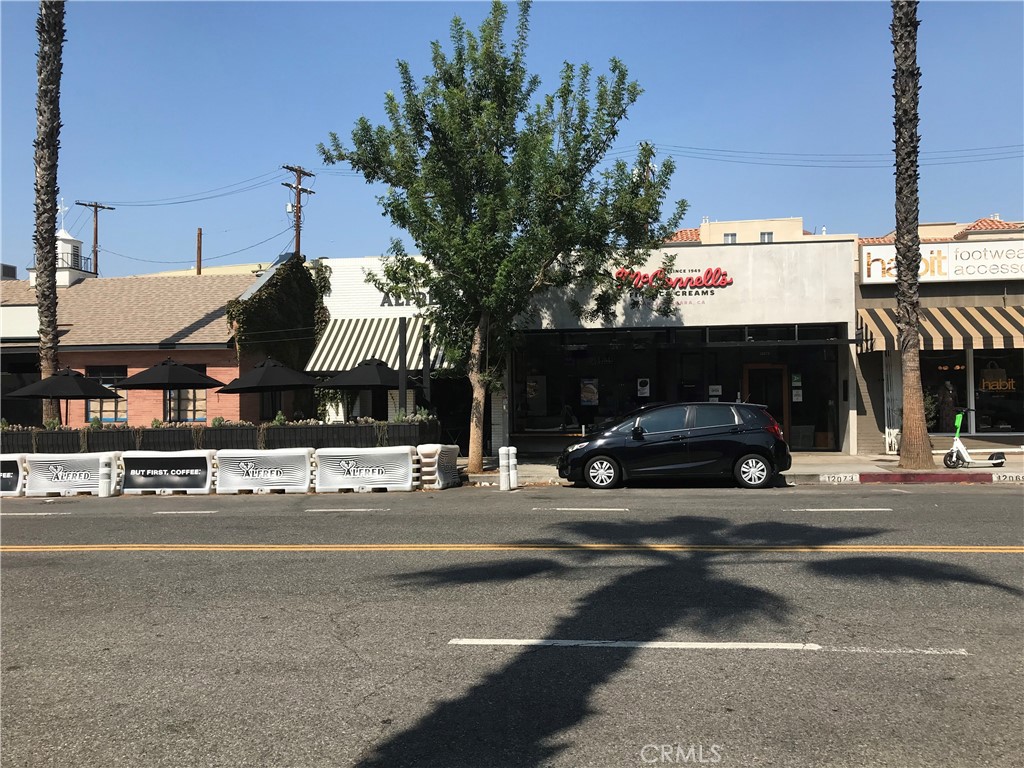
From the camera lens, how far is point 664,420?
48.6 feet

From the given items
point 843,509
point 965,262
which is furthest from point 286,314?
point 965,262

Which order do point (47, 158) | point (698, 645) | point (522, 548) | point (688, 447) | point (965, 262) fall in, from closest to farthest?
point (698, 645), point (522, 548), point (688, 447), point (47, 158), point (965, 262)

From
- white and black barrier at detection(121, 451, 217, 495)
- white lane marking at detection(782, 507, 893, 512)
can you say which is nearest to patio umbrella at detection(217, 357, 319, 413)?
white and black barrier at detection(121, 451, 217, 495)

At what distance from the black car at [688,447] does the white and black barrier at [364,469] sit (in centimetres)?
346

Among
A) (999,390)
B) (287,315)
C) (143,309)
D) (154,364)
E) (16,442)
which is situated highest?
(143,309)

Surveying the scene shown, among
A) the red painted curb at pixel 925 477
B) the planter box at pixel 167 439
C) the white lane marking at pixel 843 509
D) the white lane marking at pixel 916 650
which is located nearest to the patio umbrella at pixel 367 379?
the planter box at pixel 167 439

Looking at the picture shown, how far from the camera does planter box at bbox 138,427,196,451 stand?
715 inches

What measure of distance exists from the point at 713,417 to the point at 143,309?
792 inches

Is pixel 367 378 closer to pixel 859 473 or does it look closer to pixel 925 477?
pixel 859 473

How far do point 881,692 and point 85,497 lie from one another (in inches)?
627

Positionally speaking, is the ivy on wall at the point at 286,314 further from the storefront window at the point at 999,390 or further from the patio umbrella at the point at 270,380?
the storefront window at the point at 999,390

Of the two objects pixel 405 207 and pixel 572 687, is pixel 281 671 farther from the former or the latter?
pixel 405 207

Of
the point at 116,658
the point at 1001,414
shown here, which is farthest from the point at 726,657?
the point at 1001,414

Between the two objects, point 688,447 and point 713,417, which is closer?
point 688,447
